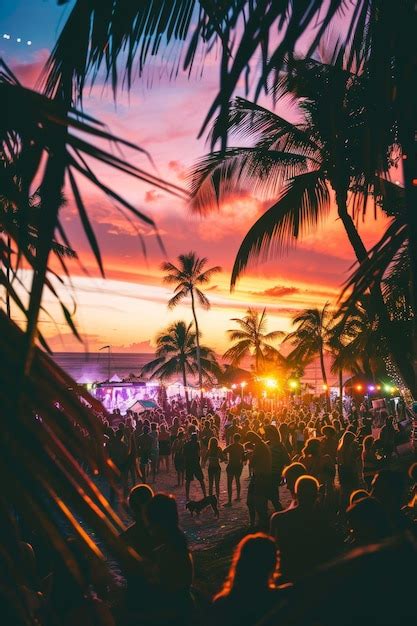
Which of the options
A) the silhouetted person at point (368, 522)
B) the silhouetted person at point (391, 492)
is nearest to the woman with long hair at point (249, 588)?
the silhouetted person at point (368, 522)

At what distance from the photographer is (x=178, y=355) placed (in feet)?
180

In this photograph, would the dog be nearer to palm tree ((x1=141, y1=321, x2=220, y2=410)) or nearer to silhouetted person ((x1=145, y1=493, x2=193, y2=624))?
silhouetted person ((x1=145, y1=493, x2=193, y2=624))

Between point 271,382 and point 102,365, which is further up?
point 102,365

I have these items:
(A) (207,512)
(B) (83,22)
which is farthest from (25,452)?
(A) (207,512)

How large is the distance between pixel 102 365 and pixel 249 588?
153 ft

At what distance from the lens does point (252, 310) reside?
49.0m

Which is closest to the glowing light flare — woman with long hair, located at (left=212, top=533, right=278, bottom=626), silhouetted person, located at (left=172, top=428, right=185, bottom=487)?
silhouetted person, located at (left=172, top=428, right=185, bottom=487)

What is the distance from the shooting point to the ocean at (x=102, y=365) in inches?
1538

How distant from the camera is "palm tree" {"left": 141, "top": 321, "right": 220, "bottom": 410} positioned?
5362 centimetres

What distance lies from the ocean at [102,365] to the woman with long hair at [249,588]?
111 ft

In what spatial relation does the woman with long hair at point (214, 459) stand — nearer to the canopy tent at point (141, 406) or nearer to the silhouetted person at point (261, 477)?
the silhouetted person at point (261, 477)

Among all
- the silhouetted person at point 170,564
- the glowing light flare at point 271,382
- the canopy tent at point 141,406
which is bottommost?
the silhouetted person at point 170,564

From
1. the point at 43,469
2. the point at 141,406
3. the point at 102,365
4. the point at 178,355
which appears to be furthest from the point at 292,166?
the point at 178,355

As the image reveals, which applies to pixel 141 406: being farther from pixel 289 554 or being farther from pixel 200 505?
pixel 289 554
